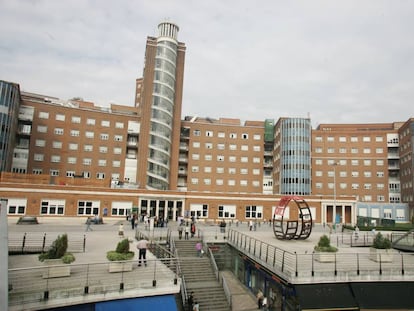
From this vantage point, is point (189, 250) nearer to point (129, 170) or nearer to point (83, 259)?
point (83, 259)

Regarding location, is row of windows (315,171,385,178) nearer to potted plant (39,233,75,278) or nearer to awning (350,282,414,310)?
awning (350,282,414,310)

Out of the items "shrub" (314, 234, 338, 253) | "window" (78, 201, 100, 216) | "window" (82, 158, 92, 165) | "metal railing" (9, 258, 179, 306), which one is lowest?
"metal railing" (9, 258, 179, 306)

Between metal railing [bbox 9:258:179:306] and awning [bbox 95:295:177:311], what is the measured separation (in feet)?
1.19

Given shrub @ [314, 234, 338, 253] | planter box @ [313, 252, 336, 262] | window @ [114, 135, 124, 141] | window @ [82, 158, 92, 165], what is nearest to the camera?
planter box @ [313, 252, 336, 262]

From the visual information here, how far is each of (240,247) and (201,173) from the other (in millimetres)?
44702

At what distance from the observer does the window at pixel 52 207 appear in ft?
137

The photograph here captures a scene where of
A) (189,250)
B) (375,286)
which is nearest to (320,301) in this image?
(375,286)

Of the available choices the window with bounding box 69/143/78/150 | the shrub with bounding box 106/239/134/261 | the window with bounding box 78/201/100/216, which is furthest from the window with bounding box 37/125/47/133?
the shrub with bounding box 106/239/134/261

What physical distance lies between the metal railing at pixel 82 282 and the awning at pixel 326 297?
5.54m

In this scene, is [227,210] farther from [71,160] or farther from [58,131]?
[58,131]

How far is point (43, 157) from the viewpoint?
5644 centimetres

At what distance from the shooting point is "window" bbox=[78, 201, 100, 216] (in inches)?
1720

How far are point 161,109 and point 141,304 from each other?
49.9m

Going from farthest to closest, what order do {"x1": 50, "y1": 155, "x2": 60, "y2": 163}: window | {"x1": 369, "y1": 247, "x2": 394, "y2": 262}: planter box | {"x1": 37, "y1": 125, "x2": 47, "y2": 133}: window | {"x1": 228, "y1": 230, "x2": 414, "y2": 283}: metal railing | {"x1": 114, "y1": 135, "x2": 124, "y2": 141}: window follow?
1. {"x1": 114, "y1": 135, "x2": 124, "y2": 141}: window
2. {"x1": 50, "y1": 155, "x2": 60, "y2": 163}: window
3. {"x1": 37, "y1": 125, "x2": 47, "y2": 133}: window
4. {"x1": 369, "y1": 247, "x2": 394, "y2": 262}: planter box
5. {"x1": 228, "y1": 230, "x2": 414, "y2": 283}: metal railing
